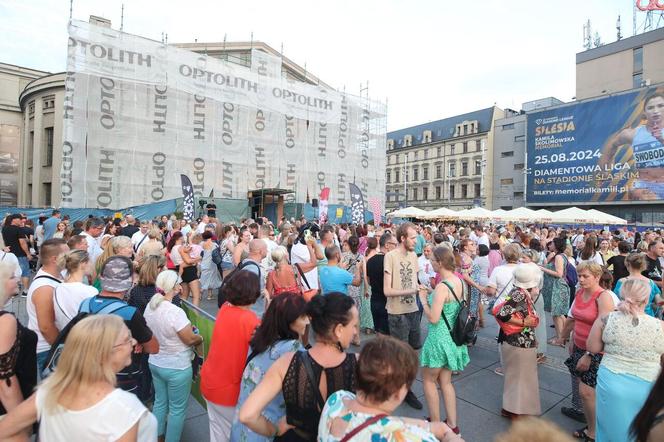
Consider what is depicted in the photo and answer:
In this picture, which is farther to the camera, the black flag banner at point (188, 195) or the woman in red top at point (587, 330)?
the black flag banner at point (188, 195)

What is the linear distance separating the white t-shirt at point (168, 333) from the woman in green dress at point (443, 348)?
7.23 ft

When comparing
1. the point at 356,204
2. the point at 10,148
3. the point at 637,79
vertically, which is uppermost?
the point at 637,79

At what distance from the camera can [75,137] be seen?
1806cm

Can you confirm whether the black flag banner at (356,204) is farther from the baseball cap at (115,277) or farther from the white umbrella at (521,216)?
the baseball cap at (115,277)

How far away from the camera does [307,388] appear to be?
1862mm

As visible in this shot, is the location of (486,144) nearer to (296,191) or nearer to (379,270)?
(296,191)

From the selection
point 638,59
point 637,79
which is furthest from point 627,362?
point 638,59

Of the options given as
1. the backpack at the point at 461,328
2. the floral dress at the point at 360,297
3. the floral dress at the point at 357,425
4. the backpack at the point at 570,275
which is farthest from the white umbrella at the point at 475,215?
the floral dress at the point at 357,425

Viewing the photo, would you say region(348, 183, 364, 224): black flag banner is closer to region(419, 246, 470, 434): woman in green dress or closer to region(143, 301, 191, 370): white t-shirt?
region(419, 246, 470, 434): woman in green dress

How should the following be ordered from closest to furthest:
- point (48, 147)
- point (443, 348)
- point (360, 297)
Answer: point (443, 348) < point (360, 297) < point (48, 147)

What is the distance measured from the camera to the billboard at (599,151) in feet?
115

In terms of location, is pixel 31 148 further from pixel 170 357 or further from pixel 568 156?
pixel 568 156

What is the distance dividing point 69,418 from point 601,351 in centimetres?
361

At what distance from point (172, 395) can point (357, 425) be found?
86.9 inches
